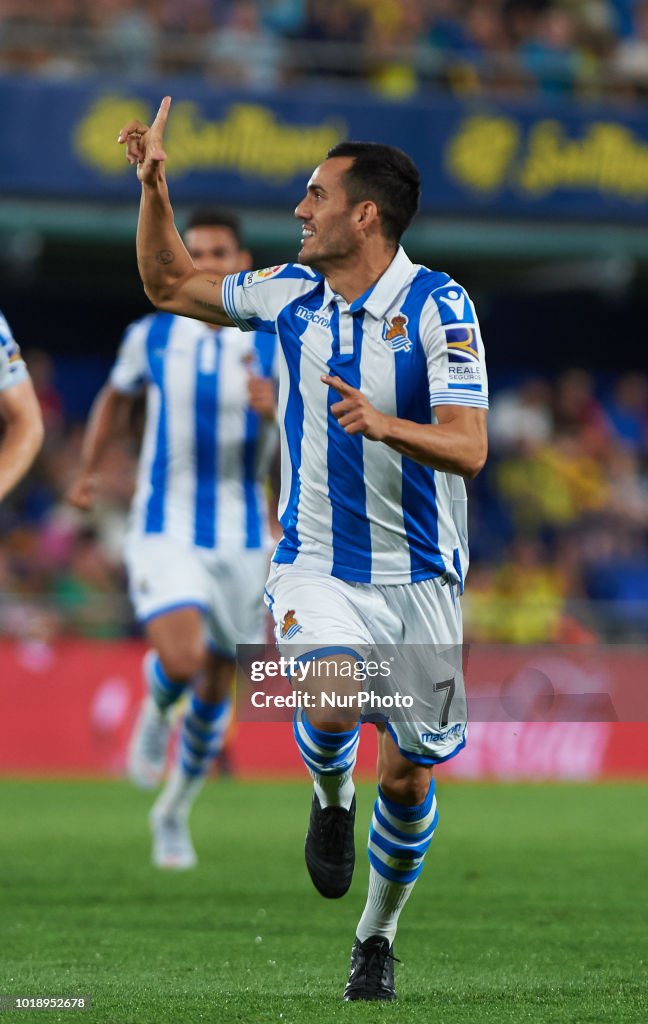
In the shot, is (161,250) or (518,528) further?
(518,528)

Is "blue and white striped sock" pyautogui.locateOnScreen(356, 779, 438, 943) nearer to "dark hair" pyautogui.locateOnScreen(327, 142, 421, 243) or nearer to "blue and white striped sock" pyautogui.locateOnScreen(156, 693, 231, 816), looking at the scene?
"dark hair" pyautogui.locateOnScreen(327, 142, 421, 243)

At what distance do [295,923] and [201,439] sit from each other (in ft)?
9.44

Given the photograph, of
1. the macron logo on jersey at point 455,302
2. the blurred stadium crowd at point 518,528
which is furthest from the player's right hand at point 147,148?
the blurred stadium crowd at point 518,528

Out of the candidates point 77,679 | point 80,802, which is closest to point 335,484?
point 80,802

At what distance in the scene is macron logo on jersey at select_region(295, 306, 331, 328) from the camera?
5082mm

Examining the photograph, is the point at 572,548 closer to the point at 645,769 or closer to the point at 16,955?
the point at 645,769

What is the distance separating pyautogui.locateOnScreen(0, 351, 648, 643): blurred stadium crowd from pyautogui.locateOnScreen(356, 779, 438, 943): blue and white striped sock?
884cm

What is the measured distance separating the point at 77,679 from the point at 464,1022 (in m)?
9.75

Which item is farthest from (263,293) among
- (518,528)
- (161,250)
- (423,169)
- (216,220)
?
(518,528)

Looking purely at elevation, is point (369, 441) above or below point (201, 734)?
above

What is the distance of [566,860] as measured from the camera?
831 cm

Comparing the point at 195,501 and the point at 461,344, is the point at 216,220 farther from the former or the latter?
the point at 461,344

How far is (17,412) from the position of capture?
6180 mm

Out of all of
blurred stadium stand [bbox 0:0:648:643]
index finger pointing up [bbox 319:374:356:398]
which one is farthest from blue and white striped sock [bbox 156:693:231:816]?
blurred stadium stand [bbox 0:0:648:643]
